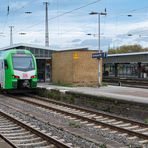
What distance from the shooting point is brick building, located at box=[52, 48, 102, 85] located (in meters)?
32.9

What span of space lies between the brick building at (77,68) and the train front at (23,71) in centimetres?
653

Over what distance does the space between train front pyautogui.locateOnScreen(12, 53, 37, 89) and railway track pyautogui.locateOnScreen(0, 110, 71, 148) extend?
38.3 ft

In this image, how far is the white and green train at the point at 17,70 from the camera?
25.9 meters

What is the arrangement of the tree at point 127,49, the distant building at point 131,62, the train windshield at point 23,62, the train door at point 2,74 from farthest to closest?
the tree at point 127,49 → the distant building at point 131,62 → the train door at point 2,74 → the train windshield at point 23,62

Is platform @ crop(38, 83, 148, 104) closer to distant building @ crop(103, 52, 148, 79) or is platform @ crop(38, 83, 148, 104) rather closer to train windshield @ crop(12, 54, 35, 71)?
train windshield @ crop(12, 54, 35, 71)

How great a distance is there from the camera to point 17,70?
26016 millimetres

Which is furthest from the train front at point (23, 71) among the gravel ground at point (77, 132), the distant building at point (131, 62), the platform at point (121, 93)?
the distant building at point (131, 62)

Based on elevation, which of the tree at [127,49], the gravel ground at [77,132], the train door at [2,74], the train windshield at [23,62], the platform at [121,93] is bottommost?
the gravel ground at [77,132]

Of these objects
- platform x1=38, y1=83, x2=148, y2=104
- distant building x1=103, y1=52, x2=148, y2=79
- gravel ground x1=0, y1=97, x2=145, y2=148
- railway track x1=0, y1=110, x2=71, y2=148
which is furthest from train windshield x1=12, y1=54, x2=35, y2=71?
distant building x1=103, y1=52, x2=148, y2=79

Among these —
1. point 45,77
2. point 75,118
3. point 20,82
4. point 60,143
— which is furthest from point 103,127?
point 45,77

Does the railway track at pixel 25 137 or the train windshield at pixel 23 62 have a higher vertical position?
the train windshield at pixel 23 62

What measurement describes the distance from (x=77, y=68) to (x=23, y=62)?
24.3ft

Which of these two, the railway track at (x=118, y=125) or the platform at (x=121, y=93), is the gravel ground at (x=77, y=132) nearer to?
the railway track at (x=118, y=125)

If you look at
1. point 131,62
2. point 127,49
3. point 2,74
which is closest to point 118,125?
point 2,74
